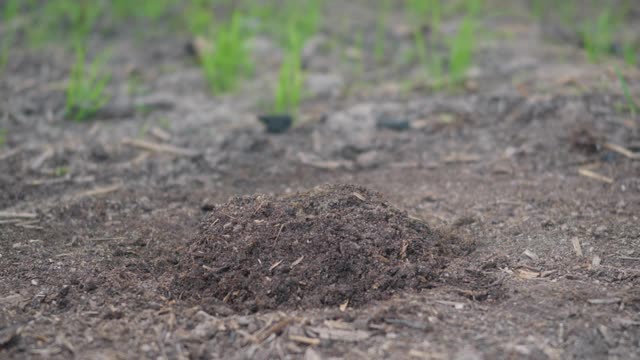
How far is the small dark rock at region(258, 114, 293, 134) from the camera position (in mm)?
4344

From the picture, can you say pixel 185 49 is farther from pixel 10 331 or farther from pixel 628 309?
pixel 628 309

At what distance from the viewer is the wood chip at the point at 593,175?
358cm

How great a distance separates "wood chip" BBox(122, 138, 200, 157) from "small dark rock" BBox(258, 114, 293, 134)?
1.60ft

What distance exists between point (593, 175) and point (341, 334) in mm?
1926

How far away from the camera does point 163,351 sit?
224cm

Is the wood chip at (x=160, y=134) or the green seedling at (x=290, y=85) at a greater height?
the green seedling at (x=290, y=85)

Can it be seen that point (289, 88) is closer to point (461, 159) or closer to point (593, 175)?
point (461, 159)

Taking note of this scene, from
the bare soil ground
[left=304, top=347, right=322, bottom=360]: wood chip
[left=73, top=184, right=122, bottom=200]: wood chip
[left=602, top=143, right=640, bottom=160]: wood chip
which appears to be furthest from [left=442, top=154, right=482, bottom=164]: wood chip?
[left=304, top=347, right=322, bottom=360]: wood chip

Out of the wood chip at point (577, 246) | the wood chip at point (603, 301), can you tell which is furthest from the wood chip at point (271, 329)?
the wood chip at point (577, 246)

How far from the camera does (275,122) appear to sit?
434cm

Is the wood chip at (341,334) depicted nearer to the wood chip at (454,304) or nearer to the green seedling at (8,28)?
the wood chip at (454,304)

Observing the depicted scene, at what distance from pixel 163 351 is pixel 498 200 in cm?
178

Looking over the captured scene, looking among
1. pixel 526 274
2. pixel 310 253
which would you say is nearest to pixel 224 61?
pixel 310 253

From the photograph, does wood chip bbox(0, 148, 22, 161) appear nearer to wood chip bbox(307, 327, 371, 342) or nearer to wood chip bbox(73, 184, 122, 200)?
wood chip bbox(73, 184, 122, 200)
